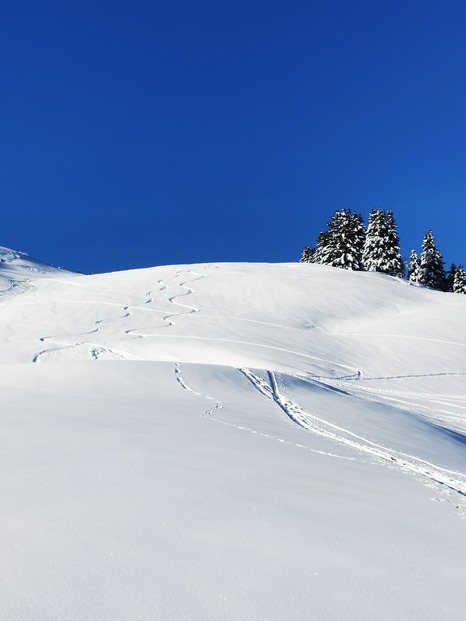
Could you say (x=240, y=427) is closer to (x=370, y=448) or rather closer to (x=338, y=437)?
(x=338, y=437)

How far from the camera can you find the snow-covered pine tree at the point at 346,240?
42.8m

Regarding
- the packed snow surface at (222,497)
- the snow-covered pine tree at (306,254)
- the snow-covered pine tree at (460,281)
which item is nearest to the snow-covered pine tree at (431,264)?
the snow-covered pine tree at (460,281)

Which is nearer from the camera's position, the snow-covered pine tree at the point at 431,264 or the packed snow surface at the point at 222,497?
the packed snow surface at the point at 222,497

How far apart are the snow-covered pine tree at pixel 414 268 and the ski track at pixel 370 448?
46243mm

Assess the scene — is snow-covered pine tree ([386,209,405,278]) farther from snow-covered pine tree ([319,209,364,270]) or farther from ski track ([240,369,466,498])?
ski track ([240,369,466,498])

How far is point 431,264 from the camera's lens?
4738 cm

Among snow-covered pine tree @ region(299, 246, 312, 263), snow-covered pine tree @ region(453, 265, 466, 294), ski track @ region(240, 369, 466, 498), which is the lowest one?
ski track @ region(240, 369, 466, 498)

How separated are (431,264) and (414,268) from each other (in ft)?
19.6

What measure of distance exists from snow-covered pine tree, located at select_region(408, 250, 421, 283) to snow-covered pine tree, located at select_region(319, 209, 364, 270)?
9157 mm

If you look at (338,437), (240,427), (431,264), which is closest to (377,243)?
(431,264)

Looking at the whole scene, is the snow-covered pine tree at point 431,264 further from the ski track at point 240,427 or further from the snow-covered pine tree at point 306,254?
the ski track at point 240,427

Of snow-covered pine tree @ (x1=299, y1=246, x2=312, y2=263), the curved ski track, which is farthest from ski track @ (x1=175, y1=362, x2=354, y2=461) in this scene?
snow-covered pine tree @ (x1=299, y1=246, x2=312, y2=263)

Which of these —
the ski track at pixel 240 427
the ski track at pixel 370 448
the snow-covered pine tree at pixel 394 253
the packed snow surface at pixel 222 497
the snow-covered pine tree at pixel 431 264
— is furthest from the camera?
the snow-covered pine tree at pixel 431 264

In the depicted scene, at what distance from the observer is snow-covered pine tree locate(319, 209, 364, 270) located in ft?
140
